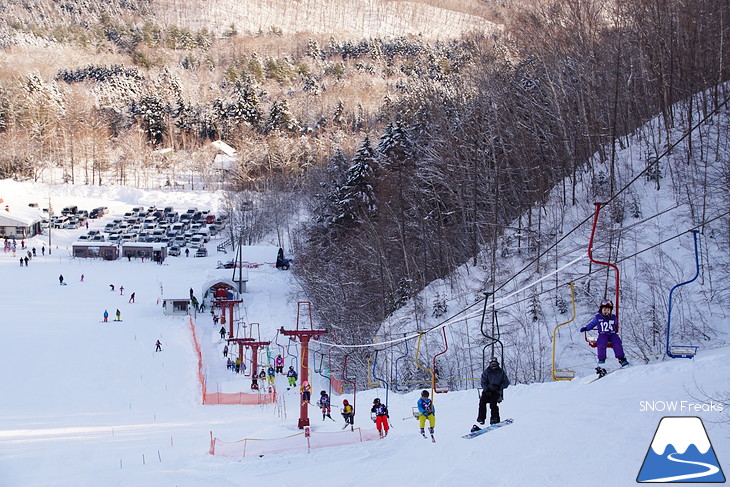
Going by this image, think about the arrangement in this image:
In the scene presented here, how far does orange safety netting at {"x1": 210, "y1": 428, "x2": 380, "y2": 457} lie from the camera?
1310 centimetres

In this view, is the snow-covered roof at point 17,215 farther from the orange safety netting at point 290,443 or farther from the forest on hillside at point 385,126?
the orange safety netting at point 290,443

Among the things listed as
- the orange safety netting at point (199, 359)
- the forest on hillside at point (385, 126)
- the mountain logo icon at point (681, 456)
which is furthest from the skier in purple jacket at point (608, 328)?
the orange safety netting at point (199, 359)

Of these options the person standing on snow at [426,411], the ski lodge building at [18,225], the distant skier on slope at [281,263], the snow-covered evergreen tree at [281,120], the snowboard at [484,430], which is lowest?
the snowboard at [484,430]

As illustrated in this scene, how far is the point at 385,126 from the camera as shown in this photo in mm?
68250

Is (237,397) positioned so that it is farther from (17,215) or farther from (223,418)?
(17,215)

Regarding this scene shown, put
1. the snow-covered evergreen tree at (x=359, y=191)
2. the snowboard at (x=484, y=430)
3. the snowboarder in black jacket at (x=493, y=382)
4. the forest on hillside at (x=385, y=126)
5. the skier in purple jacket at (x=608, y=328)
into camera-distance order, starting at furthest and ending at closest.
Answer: the snow-covered evergreen tree at (x=359, y=191) → the forest on hillside at (x=385, y=126) → the snowboard at (x=484, y=430) → the snowboarder in black jacket at (x=493, y=382) → the skier in purple jacket at (x=608, y=328)

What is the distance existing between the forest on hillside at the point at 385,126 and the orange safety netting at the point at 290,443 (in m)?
11.6

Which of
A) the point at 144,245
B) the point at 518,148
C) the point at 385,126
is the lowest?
the point at 144,245

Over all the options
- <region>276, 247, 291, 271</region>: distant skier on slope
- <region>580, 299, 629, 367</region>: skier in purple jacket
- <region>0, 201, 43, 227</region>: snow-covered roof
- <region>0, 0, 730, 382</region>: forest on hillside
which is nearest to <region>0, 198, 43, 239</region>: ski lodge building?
<region>0, 201, 43, 227</region>: snow-covered roof

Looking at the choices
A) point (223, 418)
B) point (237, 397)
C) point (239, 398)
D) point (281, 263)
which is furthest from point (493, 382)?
point (281, 263)

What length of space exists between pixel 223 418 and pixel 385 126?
52.1 m

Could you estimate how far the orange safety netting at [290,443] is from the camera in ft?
43.0

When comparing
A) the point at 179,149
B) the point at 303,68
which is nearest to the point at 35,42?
the point at 303,68

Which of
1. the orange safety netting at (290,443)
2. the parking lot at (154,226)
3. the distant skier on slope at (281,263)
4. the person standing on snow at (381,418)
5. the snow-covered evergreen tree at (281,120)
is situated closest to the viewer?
the person standing on snow at (381,418)
